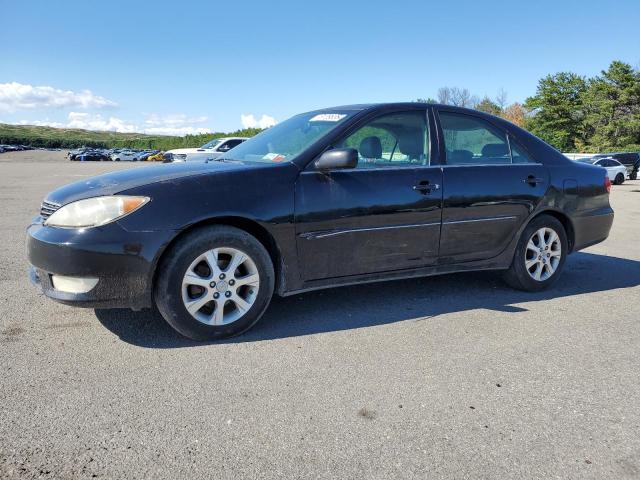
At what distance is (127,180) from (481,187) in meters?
2.79

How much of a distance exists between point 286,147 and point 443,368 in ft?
6.68

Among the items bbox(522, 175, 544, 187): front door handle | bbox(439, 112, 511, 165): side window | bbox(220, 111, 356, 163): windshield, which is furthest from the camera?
bbox(522, 175, 544, 187): front door handle

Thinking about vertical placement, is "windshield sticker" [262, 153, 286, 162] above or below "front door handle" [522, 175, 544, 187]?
above

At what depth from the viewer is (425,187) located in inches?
165

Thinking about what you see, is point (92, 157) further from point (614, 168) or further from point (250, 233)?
point (250, 233)

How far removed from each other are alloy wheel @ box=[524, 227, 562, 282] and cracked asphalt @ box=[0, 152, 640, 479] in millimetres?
429

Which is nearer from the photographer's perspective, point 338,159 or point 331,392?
point 331,392

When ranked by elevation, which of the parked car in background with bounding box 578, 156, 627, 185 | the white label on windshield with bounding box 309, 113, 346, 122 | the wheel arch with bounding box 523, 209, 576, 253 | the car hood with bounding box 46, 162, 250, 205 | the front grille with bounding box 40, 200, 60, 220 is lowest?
the parked car in background with bounding box 578, 156, 627, 185

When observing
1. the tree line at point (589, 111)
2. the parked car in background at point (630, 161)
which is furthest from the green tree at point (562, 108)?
the parked car in background at point (630, 161)

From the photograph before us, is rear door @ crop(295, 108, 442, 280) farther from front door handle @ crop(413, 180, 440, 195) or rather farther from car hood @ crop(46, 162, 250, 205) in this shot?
car hood @ crop(46, 162, 250, 205)

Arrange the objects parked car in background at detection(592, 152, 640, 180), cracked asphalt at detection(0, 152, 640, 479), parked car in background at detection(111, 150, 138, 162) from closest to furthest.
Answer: cracked asphalt at detection(0, 152, 640, 479)
parked car in background at detection(592, 152, 640, 180)
parked car in background at detection(111, 150, 138, 162)

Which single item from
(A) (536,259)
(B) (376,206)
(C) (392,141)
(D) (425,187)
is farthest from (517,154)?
(B) (376,206)

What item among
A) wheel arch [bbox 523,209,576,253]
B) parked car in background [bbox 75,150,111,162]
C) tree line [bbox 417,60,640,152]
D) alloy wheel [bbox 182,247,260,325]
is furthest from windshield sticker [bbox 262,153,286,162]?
parked car in background [bbox 75,150,111,162]

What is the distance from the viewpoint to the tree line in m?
52.5
